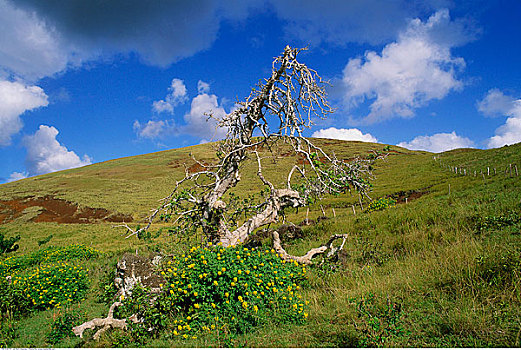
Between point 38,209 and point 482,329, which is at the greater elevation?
point 38,209

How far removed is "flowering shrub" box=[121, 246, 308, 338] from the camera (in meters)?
4.42

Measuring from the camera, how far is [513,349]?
2.83 metres

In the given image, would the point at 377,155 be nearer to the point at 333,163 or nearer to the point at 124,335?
the point at 333,163

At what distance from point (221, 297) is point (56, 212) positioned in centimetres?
5549

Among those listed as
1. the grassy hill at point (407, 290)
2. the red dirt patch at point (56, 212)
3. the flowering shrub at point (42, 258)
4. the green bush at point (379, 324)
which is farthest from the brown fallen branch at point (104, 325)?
the red dirt patch at point (56, 212)

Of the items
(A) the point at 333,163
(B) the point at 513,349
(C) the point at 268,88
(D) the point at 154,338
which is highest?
(C) the point at 268,88

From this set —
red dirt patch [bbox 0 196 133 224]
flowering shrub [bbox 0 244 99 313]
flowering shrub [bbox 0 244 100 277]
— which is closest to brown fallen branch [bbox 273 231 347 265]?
flowering shrub [bbox 0 244 99 313]

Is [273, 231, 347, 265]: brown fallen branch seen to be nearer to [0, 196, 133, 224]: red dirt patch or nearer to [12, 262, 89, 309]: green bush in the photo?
[12, 262, 89, 309]: green bush

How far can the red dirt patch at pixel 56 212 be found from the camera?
44031mm

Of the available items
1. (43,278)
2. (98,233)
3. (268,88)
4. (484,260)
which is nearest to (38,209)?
(98,233)

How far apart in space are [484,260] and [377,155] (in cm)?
336

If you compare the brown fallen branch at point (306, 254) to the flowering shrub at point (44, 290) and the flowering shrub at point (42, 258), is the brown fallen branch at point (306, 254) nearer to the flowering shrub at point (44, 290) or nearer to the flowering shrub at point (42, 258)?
the flowering shrub at point (44, 290)

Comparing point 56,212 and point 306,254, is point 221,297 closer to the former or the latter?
point 306,254

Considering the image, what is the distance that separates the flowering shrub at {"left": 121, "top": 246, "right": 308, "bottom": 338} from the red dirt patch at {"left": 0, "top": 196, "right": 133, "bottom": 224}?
41925mm
